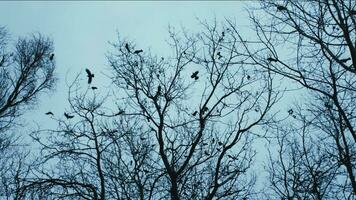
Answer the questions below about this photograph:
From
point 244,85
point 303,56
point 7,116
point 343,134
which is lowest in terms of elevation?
point 303,56

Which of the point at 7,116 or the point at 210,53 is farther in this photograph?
the point at 7,116

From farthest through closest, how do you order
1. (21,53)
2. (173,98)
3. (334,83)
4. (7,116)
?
(21,53) → (7,116) → (173,98) → (334,83)

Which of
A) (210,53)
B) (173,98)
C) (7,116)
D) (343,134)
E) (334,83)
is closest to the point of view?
(334,83)

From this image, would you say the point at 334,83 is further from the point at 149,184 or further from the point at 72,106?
the point at 72,106

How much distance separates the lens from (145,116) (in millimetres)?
8328

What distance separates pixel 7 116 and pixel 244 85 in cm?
745

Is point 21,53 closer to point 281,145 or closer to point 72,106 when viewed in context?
point 72,106

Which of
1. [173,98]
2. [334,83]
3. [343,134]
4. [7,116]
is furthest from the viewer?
[7,116]

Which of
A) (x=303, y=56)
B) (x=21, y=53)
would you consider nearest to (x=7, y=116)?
(x=21, y=53)

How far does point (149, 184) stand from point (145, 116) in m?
2.03

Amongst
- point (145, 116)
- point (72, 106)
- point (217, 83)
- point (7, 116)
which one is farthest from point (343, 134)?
point (7, 116)

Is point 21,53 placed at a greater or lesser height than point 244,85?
greater

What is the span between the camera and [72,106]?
8.79 m

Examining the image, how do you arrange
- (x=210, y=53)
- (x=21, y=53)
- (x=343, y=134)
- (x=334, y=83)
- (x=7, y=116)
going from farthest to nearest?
(x=21, y=53) → (x=7, y=116) → (x=343, y=134) → (x=210, y=53) → (x=334, y=83)
